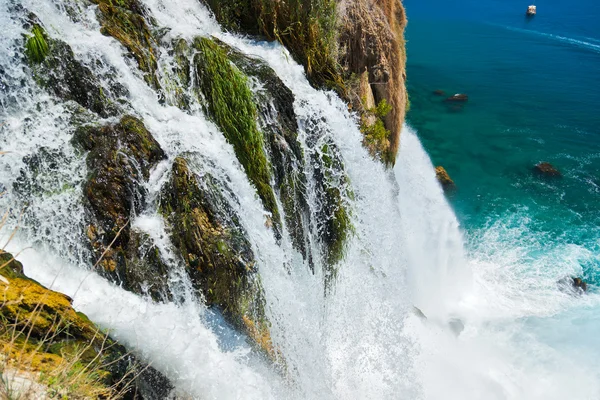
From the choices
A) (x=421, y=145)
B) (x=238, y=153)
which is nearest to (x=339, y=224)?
(x=238, y=153)

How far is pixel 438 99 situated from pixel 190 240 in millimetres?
15867

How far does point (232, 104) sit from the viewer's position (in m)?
4.77

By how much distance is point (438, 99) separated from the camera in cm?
1770

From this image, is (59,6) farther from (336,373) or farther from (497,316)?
(497,316)

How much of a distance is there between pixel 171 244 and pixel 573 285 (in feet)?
31.4

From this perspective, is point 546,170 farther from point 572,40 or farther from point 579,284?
point 572,40

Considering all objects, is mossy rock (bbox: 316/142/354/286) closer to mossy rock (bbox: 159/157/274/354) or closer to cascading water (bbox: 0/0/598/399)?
cascading water (bbox: 0/0/598/399)

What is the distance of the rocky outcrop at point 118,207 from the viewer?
12.8 ft

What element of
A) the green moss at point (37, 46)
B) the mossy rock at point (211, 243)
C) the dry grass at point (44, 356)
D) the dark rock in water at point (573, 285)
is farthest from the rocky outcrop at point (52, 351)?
the dark rock in water at point (573, 285)

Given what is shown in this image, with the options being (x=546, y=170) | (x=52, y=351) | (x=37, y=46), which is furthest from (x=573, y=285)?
(x=37, y=46)

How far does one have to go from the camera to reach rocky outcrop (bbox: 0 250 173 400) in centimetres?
227

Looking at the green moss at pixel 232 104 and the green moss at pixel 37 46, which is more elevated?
the green moss at pixel 37 46

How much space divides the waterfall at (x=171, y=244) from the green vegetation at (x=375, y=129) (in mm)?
400

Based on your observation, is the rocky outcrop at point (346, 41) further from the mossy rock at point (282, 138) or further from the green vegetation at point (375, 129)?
the mossy rock at point (282, 138)
